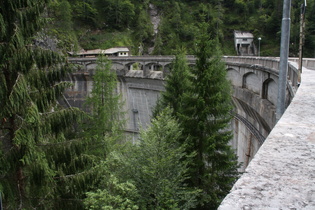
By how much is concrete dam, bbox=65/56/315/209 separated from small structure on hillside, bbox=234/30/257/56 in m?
21.3

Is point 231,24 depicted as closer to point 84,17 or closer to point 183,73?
point 84,17

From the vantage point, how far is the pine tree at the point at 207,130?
1195cm

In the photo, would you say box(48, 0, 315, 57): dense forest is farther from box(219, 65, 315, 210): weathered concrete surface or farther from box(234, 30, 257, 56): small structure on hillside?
box(219, 65, 315, 210): weathered concrete surface

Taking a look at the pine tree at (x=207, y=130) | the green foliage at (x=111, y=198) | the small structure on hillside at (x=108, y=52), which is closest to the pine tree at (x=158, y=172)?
the green foliage at (x=111, y=198)

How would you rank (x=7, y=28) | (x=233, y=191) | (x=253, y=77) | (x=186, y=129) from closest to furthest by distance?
(x=233, y=191) → (x=7, y=28) → (x=186, y=129) → (x=253, y=77)

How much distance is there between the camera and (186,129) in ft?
41.1

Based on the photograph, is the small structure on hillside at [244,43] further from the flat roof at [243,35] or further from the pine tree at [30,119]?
the pine tree at [30,119]

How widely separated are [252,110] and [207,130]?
6.72 meters

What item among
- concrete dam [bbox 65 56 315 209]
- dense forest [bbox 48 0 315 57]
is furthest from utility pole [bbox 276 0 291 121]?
dense forest [bbox 48 0 315 57]

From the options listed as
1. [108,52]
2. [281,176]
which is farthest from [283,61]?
[108,52]

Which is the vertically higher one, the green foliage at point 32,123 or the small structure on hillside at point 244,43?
the small structure on hillside at point 244,43

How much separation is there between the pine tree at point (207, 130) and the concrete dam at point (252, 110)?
2333 mm

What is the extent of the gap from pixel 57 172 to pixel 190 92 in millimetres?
7305

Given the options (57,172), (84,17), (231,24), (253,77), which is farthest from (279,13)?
(57,172)
